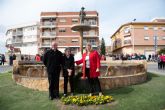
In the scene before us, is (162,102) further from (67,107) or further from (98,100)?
(67,107)

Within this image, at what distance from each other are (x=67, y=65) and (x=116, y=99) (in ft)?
6.82

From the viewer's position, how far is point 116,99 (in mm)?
9141

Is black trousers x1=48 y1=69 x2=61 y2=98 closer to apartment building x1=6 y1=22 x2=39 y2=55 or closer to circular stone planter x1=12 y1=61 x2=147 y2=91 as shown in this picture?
circular stone planter x1=12 y1=61 x2=147 y2=91

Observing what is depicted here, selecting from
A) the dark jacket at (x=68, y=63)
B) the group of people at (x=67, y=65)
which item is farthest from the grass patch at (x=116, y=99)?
the dark jacket at (x=68, y=63)

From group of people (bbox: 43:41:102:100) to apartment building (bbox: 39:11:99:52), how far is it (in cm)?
6351

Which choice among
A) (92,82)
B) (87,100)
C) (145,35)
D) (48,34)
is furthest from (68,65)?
(48,34)

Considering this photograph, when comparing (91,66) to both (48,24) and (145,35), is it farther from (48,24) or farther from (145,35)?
(48,24)

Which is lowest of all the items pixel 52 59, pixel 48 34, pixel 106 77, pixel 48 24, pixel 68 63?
pixel 106 77

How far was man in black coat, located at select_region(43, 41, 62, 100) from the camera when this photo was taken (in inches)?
380

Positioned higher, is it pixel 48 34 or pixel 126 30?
pixel 126 30

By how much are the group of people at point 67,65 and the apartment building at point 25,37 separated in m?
80.4

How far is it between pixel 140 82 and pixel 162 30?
6707 cm

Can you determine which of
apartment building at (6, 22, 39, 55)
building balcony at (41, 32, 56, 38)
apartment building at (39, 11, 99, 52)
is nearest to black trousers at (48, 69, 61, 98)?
apartment building at (39, 11, 99, 52)

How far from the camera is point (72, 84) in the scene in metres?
10.1
